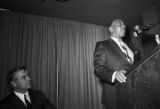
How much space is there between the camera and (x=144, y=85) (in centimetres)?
137

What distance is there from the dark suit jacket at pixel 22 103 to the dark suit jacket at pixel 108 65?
125 cm

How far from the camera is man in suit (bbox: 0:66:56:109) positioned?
2604mm

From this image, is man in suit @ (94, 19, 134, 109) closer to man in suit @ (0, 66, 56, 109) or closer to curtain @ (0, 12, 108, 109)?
man in suit @ (0, 66, 56, 109)

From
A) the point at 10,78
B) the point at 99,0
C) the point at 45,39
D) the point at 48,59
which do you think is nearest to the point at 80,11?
the point at 99,0

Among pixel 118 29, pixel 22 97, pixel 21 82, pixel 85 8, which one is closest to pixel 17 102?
pixel 22 97

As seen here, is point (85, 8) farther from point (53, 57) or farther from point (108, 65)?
point (108, 65)

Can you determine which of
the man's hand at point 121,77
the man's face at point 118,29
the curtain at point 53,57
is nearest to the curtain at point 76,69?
the curtain at point 53,57

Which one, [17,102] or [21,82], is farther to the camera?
[21,82]

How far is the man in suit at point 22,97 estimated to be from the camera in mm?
2604

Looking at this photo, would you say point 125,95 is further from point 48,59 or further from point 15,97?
point 48,59

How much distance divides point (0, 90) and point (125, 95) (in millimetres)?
2379

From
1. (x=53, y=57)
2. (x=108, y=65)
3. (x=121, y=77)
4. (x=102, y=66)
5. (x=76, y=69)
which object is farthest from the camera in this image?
(x=76, y=69)

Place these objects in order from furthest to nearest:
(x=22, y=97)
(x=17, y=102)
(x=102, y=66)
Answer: (x=22, y=97) → (x=17, y=102) → (x=102, y=66)

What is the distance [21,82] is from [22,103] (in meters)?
0.37
